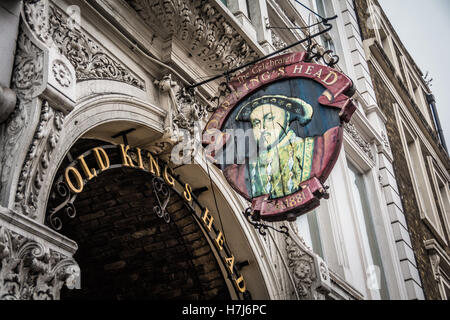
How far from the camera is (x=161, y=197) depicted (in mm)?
7746

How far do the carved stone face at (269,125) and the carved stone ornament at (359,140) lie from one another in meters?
5.49

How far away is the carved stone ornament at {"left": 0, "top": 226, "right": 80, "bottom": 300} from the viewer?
446 cm

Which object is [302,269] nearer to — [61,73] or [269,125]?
[269,125]

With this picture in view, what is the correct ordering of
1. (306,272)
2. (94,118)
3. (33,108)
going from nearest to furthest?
(33,108)
(94,118)
(306,272)

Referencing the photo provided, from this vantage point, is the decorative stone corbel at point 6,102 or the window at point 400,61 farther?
the window at point 400,61

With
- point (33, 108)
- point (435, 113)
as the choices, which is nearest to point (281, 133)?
point (33, 108)

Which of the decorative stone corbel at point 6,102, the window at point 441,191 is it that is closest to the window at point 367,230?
the window at point 441,191

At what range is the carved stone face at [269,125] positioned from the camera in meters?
7.49

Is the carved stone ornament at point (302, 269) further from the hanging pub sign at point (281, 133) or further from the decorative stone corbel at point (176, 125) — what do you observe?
the decorative stone corbel at point (176, 125)

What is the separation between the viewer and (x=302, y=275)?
8.62m

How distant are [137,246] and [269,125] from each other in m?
2.29

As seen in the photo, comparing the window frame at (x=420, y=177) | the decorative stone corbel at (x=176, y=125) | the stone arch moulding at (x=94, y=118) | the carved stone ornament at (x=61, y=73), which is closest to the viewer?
the stone arch moulding at (x=94, y=118)
